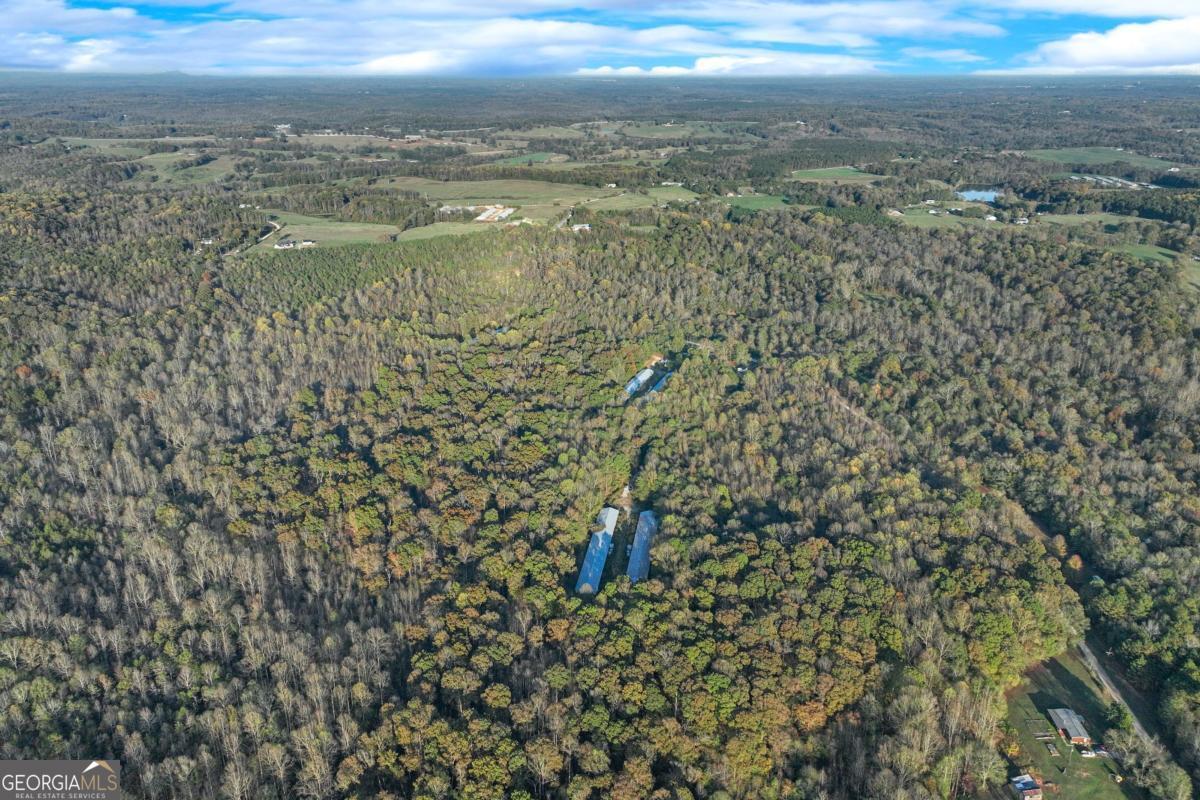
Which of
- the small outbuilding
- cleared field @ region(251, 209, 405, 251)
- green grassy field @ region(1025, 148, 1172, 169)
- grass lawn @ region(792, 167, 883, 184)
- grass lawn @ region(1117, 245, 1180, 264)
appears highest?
green grassy field @ region(1025, 148, 1172, 169)

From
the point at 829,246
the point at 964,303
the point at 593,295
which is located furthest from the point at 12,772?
the point at 829,246

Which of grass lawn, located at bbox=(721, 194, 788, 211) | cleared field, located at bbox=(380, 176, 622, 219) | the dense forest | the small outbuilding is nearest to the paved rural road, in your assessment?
the dense forest

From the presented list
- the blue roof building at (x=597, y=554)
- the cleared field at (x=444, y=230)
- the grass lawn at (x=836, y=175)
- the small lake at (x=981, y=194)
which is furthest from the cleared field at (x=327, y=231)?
the small lake at (x=981, y=194)

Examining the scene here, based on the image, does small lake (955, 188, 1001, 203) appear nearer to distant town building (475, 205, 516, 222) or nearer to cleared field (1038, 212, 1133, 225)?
cleared field (1038, 212, 1133, 225)

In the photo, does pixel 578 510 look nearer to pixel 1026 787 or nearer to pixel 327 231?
pixel 1026 787

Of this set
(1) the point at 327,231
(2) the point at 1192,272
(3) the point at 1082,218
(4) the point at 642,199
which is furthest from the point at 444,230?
(3) the point at 1082,218

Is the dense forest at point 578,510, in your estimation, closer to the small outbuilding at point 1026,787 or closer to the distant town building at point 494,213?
the small outbuilding at point 1026,787

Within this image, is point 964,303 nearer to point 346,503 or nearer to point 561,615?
point 561,615

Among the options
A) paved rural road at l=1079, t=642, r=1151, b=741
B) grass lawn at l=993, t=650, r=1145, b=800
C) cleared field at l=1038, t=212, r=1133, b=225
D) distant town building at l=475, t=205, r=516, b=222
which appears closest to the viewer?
grass lawn at l=993, t=650, r=1145, b=800
